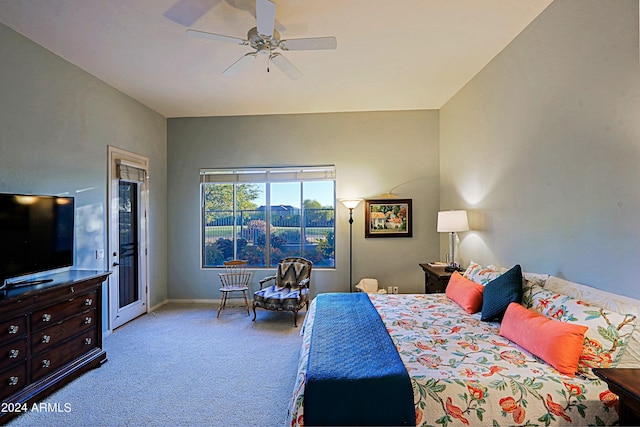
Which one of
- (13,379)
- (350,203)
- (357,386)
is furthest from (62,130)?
(357,386)

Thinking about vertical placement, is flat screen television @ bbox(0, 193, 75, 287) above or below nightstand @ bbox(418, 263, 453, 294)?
above

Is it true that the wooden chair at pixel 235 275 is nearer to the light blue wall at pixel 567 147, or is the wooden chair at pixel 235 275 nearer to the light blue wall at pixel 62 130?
the light blue wall at pixel 62 130

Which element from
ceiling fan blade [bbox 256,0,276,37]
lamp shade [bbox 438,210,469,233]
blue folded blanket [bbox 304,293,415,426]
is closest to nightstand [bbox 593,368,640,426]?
blue folded blanket [bbox 304,293,415,426]

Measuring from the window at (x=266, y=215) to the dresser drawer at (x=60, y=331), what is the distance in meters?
2.27

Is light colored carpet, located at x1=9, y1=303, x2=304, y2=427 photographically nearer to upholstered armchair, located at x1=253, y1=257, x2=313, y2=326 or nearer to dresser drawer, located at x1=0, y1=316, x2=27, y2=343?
upholstered armchair, located at x1=253, y1=257, x2=313, y2=326

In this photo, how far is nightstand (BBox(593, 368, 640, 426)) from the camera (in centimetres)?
129

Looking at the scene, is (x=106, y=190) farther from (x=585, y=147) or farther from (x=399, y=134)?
(x=585, y=147)

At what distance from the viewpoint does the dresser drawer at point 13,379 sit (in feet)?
7.09

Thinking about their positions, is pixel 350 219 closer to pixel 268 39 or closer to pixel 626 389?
pixel 268 39

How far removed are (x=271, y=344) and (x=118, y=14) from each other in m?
3.44

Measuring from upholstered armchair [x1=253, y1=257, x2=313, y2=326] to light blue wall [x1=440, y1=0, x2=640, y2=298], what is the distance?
7.71ft

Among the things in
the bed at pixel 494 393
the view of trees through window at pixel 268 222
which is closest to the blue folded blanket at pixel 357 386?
the bed at pixel 494 393

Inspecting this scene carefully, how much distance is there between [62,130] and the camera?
125 inches

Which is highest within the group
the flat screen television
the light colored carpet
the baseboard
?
the flat screen television
